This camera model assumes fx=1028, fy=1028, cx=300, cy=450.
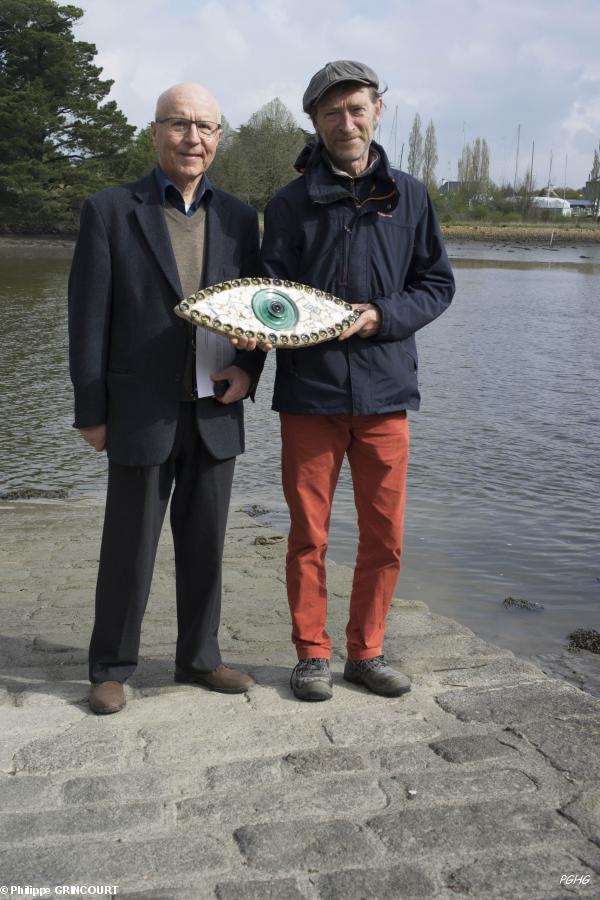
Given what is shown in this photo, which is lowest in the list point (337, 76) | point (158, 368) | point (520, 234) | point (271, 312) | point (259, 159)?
point (158, 368)

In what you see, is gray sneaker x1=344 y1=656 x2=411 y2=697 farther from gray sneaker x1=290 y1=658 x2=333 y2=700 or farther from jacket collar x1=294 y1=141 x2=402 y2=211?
jacket collar x1=294 y1=141 x2=402 y2=211

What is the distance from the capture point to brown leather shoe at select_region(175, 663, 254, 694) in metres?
4.18

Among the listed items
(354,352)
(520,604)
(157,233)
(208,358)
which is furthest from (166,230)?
(520,604)

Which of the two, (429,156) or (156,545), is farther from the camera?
(429,156)

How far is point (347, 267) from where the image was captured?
4.05m

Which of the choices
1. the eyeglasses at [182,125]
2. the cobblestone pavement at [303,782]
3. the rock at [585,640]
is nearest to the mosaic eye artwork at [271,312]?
A: the eyeglasses at [182,125]

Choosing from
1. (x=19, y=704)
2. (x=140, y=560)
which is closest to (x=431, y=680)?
(x=140, y=560)

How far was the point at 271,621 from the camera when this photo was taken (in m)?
5.56

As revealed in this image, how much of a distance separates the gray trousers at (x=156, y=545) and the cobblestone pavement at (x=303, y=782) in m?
0.20

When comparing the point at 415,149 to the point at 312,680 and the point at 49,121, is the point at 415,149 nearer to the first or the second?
the point at 49,121

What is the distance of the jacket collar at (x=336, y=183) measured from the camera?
3977mm

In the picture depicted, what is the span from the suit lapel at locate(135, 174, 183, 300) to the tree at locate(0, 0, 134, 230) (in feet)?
163

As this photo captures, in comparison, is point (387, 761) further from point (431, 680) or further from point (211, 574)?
point (211, 574)

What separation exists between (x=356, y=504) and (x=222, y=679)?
90 centimetres
